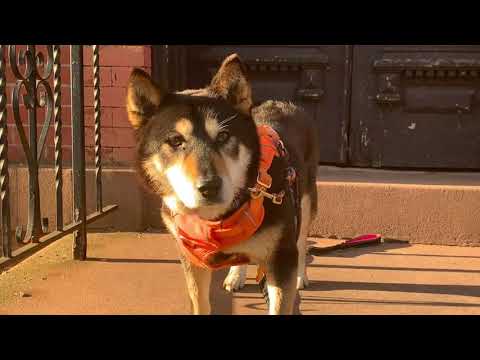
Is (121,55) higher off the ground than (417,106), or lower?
higher

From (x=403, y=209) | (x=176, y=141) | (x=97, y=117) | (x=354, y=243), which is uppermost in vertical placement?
(x=97, y=117)

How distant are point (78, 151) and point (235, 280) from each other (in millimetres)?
1400

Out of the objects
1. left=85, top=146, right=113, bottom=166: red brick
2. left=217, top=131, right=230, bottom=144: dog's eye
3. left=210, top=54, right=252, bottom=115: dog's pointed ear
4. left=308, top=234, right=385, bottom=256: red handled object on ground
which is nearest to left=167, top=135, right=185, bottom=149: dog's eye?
left=217, top=131, right=230, bottom=144: dog's eye

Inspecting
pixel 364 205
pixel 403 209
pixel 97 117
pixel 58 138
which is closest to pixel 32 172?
pixel 58 138

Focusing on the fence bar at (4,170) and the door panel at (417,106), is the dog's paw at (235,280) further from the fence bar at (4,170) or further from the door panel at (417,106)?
the door panel at (417,106)

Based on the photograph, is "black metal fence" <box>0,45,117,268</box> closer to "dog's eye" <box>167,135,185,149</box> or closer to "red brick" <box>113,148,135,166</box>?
"red brick" <box>113,148,135,166</box>

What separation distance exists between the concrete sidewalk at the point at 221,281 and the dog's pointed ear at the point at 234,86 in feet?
4.02

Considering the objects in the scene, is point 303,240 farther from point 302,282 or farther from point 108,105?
point 108,105

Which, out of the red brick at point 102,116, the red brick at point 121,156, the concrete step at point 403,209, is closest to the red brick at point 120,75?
the red brick at point 102,116

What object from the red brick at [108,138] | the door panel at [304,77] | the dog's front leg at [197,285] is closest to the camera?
the dog's front leg at [197,285]

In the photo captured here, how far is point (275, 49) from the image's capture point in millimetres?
4918

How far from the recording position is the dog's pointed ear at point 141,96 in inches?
96.2

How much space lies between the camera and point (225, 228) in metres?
2.43

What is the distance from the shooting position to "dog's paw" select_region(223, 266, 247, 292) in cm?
345
